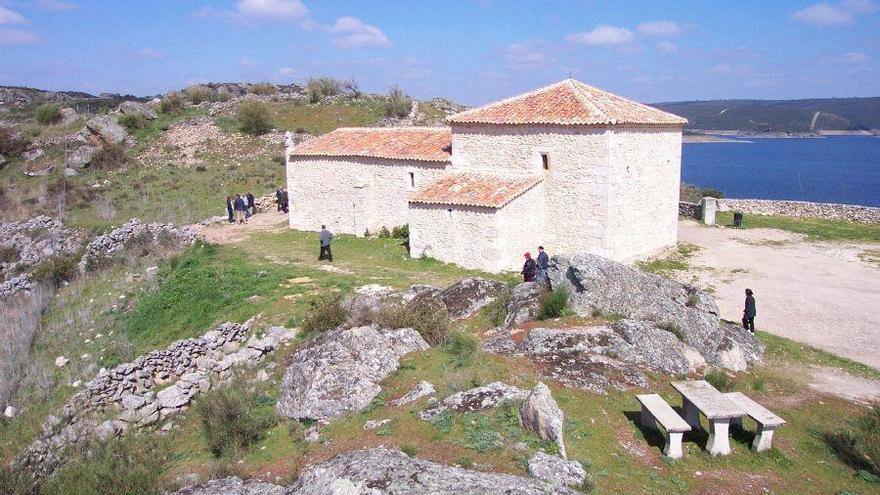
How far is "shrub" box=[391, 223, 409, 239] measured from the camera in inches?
937

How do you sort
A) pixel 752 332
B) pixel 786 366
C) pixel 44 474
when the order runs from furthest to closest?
pixel 752 332 < pixel 786 366 < pixel 44 474

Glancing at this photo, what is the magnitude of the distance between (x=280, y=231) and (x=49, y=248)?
350 inches

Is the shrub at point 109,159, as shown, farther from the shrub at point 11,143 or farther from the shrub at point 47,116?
the shrub at point 47,116

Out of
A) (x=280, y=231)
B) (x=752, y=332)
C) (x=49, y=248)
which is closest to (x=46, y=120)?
(x=49, y=248)

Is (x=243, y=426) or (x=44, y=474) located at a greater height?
(x=243, y=426)

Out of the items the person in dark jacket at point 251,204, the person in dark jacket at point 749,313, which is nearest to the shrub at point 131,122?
the person in dark jacket at point 251,204

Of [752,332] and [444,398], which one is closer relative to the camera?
[444,398]

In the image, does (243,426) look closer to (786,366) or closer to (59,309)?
(786,366)

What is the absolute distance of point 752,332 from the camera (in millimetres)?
14570

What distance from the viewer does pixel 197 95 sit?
55156 mm

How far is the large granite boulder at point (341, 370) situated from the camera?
9961mm

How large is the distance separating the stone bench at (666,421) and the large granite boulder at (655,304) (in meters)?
3.59

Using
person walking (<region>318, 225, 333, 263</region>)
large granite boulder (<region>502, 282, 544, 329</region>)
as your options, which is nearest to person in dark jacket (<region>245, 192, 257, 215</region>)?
person walking (<region>318, 225, 333, 263</region>)

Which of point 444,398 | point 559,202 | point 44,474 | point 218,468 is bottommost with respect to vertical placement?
point 44,474
